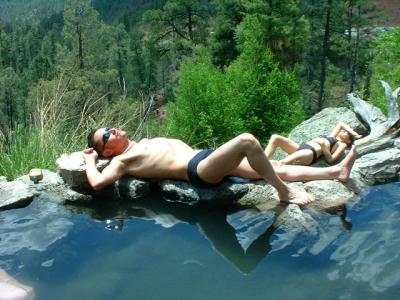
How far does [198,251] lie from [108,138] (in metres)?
1.62

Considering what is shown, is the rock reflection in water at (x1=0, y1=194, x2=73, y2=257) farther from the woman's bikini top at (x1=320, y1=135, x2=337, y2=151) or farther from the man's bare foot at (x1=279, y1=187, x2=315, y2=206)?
the woman's bikini top at (x1=320, y1=135, x2=337, y2=151)

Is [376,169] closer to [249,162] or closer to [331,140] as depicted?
[331,140]

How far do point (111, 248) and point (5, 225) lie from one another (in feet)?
3.55

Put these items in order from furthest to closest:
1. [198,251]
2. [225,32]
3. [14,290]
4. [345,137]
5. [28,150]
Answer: [225,32]
[345,137]
[28,150]
[198,251]
[14,290]

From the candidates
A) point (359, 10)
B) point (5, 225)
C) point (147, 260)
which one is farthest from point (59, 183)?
point (359, 10)

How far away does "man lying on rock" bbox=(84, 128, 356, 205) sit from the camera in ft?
13.4

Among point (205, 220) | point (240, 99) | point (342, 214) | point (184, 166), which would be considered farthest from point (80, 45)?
point (342, 214)

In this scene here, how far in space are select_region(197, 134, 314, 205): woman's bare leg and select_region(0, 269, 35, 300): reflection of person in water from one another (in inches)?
70.4

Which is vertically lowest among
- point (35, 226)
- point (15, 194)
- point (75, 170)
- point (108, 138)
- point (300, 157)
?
point (35, 226)

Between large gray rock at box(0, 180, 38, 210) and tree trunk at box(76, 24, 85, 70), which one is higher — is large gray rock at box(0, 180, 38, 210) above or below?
above

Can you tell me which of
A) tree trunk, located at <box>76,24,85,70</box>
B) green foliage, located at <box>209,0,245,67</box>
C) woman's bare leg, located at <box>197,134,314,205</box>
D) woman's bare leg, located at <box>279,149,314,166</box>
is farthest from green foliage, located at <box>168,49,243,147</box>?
tree trunk, located at <box>76,24,85,70</box>

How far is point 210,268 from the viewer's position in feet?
11.0

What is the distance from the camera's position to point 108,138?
4629 mm

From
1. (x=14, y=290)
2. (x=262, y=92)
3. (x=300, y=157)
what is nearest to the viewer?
(x=14, y=290)
